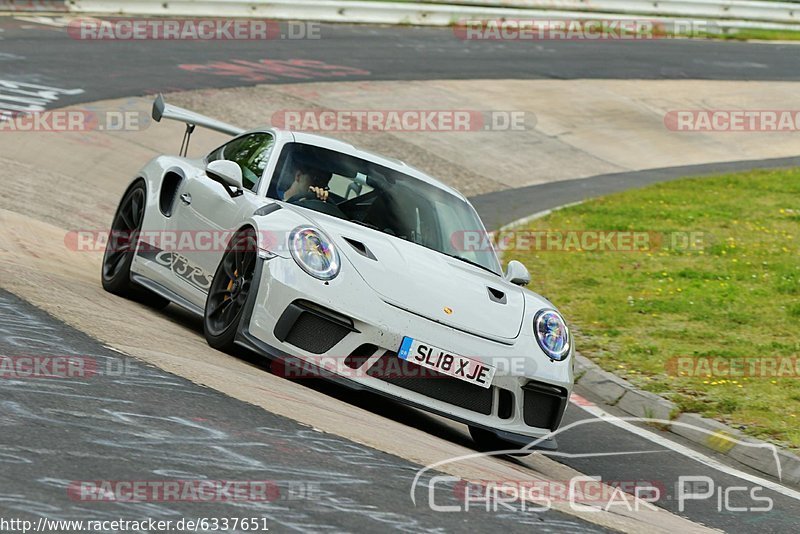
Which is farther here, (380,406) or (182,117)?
(182,117)

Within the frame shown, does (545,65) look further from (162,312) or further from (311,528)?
(311,528)

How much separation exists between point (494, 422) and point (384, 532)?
97.0 inches

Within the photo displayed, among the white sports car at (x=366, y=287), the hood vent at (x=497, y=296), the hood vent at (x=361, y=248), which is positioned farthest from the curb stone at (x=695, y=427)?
the hood vent at (x=361, y=248)

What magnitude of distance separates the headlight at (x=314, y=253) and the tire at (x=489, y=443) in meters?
1.15

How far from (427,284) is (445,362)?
509 mm

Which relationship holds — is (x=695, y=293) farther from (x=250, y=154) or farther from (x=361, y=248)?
(x=361, y=248)

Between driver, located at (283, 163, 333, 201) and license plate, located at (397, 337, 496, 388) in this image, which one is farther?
driver, located at (283, 163, 333, 201)

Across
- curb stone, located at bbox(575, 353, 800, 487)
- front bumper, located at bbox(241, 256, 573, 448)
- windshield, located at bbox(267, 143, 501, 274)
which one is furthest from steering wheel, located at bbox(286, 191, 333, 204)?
curb stone, located at bbox(575, 353, 800, 487)

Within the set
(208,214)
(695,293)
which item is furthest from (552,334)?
(695,293)

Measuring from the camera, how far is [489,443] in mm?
6992

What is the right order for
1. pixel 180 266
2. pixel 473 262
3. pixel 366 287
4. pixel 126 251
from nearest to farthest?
pixel 366 287
pixel 473 262
pixel 180 266
pixel 126 251

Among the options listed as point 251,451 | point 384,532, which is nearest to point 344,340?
point 251,451

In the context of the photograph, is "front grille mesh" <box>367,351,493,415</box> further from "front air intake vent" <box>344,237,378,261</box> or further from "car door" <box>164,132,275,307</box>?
"car door" <box>164,132,275,307</box>

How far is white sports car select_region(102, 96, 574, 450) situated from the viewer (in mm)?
6535
